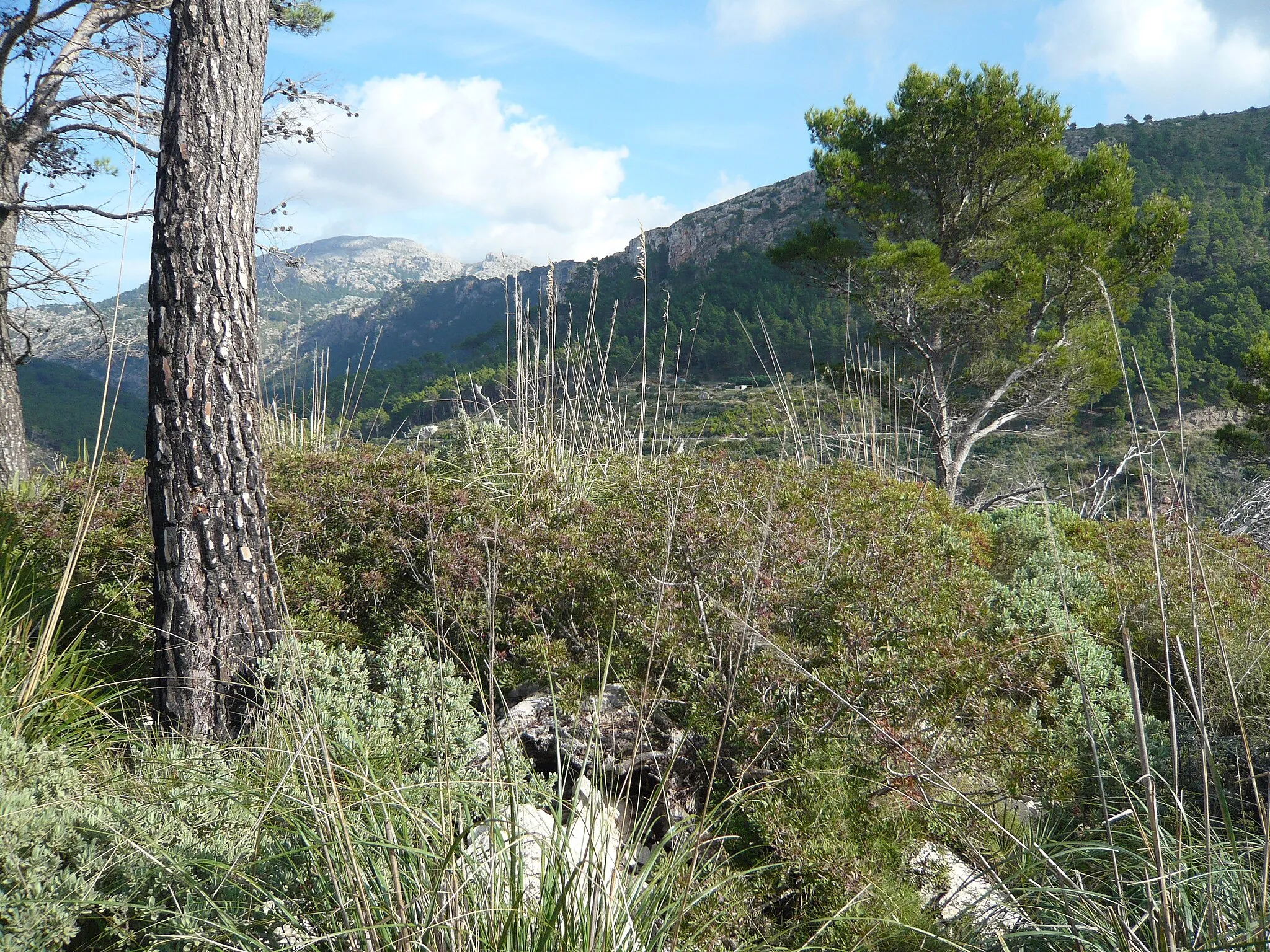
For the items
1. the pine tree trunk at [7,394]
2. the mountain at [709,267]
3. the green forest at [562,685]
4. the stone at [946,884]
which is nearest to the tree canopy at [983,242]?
the green forest at [562,685]

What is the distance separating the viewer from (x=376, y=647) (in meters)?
2.78

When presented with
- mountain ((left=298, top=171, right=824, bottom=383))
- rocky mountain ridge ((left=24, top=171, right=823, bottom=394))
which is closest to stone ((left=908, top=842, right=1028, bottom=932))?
rocky mountain ridge ((left=24, top=171, right=823, bottom=394))

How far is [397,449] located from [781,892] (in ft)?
9.67

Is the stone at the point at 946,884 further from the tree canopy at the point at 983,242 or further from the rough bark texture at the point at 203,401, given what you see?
the tree canopy at the point at 983,242

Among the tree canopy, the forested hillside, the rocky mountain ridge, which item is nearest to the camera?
the rocky mountain ridge

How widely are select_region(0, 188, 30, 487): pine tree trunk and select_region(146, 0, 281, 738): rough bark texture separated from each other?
4100 mm

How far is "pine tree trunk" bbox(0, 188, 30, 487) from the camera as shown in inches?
211

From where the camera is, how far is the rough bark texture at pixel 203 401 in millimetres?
2170

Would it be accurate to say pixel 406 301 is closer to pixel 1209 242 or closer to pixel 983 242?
pixel 1209 242

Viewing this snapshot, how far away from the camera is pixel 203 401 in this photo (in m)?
2.18

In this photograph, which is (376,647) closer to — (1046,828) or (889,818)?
(889,818)

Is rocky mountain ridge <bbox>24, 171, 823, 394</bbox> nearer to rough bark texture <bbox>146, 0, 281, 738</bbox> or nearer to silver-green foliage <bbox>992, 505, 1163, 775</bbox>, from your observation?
rough bark texture <bbox>146, 0, 281, 738</bbox>

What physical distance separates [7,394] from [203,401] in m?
4.61

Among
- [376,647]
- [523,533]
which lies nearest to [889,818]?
[523,533]
